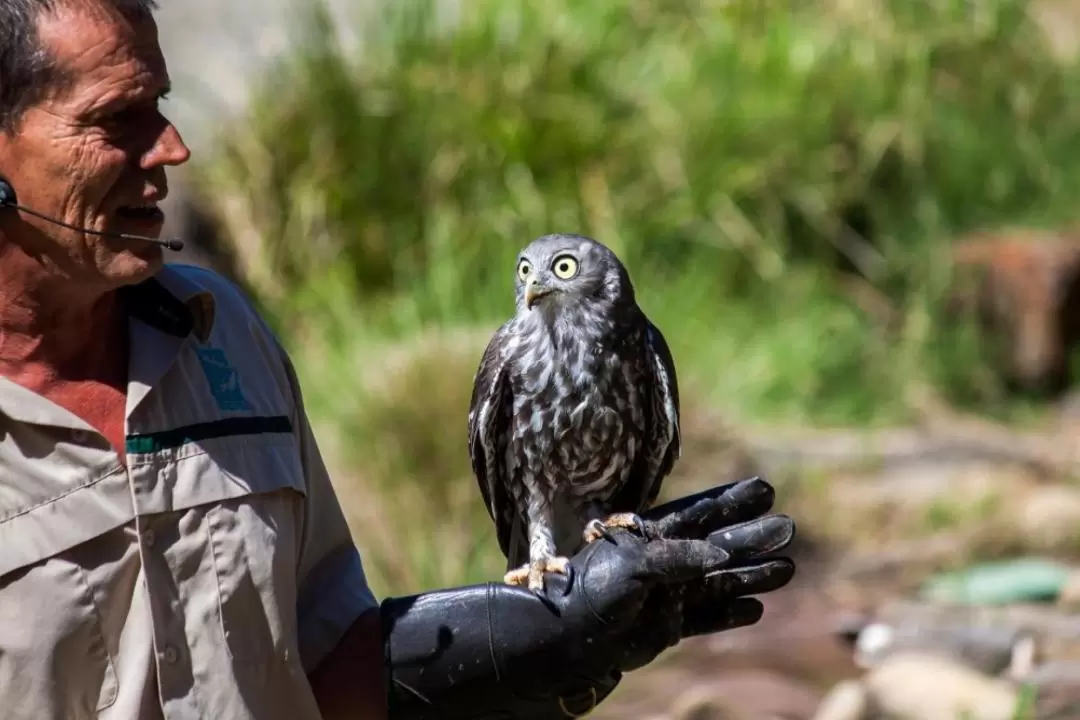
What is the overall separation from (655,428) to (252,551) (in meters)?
1.22

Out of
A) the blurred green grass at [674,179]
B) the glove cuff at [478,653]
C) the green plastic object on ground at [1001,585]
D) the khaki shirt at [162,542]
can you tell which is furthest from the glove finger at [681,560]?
the blurred green grass at [674,179]

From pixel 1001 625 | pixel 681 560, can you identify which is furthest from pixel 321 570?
pixel 1001 625

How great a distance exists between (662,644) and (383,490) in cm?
342

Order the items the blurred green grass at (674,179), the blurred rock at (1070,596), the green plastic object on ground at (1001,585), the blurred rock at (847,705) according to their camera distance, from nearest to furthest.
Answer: the blurred rock at (847,705)
the blurred rock at (1070,596)
the green plastic object on ground at (1001,585)
the blurred green grass at (674,179)

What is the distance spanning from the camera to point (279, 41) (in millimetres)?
8938

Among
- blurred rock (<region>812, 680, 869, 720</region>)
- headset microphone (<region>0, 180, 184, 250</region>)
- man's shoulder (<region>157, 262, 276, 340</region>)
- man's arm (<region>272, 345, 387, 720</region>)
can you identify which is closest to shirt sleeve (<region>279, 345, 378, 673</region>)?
man's arm (<region>272, 345, 387, 720</region>)

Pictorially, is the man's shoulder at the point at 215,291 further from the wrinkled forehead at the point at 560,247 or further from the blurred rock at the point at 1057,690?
the blurred rock at the point at 1057,690

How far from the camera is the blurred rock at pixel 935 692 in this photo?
495 centimetres

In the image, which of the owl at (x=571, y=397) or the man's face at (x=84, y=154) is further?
the owl at (x=571, y=397)

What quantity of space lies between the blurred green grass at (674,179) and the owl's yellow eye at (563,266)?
3336 mm

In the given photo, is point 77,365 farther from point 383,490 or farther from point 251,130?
point 251,130

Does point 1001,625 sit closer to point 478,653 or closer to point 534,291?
point 534,291

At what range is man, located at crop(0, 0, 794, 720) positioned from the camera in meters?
2.54

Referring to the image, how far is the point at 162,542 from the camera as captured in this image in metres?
2.61
